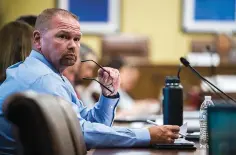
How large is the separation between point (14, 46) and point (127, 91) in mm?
3536

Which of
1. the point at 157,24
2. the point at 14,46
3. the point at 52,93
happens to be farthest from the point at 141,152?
the point at 157,24

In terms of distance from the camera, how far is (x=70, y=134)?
4.87ft

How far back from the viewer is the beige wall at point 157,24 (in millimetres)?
8297

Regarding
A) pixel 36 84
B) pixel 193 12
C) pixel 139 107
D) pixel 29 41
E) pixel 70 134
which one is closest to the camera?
pixel 70 134

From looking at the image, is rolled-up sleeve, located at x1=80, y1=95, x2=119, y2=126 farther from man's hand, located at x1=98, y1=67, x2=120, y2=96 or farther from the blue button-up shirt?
the blue button-up shirt

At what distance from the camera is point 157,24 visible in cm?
832

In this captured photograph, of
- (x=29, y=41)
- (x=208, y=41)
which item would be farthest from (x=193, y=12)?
(x=29, y=41)

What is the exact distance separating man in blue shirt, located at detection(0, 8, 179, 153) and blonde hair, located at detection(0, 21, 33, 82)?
1.09ft

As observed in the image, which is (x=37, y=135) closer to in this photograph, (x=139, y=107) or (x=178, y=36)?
(x=139, y=107)

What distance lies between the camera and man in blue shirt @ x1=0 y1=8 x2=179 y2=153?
2018mm

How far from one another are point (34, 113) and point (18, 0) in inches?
292

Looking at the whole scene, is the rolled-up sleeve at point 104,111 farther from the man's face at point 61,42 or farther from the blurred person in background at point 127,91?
the blurred person in background at point 127,91

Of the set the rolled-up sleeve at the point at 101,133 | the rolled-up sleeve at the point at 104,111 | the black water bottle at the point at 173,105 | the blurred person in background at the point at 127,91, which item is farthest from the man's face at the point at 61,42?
the blurred person in background at the point at 127,91

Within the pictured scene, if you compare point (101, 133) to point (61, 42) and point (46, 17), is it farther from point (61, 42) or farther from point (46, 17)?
point (46, 17)
